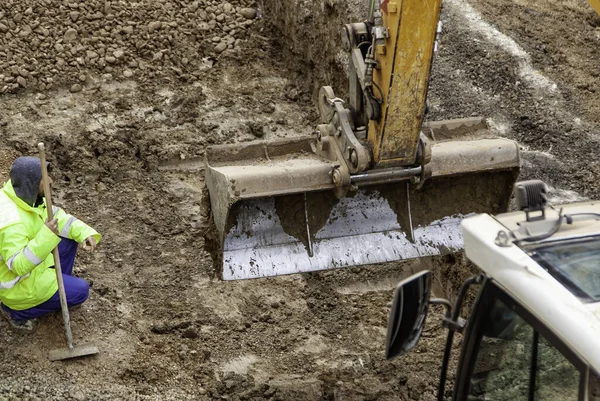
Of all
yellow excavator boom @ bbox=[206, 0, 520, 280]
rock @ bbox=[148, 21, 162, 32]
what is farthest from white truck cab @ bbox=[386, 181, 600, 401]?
rock @ bbox=[148, 21, 162, 32]

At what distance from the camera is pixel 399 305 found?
2.71 metres

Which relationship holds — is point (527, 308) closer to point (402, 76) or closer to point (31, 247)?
point (402, 76)

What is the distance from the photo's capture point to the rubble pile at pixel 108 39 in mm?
8789

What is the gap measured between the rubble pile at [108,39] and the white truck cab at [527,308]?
21.4ft

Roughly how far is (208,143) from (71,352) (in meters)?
3.24

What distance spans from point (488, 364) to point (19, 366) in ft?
11.8

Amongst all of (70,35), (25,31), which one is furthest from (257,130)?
(25,31)

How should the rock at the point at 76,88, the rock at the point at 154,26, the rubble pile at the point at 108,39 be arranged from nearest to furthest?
the rock at the point at 76,88 → the rubble pile at the point at 108,39 → the rock at the point at 154,26

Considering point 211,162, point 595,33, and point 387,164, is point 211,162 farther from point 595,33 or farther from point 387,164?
point 595,33

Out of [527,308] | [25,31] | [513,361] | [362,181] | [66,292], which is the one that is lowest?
[66,292]

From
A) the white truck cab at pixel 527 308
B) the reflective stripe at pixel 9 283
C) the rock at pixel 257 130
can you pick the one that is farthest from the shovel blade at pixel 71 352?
the rock at pixel 257 130

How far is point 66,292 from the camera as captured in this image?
5676mm

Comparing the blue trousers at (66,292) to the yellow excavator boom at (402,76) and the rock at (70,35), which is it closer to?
the yellow excavator boom at (402,76)

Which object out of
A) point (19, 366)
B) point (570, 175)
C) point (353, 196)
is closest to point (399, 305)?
point (353, 196)
